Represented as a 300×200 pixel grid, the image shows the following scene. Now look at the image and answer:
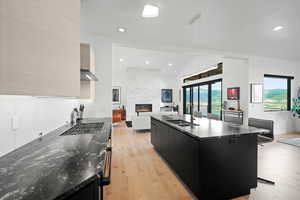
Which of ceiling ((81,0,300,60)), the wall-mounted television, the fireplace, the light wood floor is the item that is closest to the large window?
the wall-mounted television

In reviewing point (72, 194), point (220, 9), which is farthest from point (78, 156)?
point (220, 9)

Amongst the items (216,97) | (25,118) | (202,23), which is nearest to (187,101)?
(216,97)

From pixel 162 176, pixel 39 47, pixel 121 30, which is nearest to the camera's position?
pixel 39 47

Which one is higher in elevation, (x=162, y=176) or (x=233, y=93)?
(x=233, y=93)

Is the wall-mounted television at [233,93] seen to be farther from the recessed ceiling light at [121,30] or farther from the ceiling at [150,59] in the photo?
the recessed ceiling light at [121,30]

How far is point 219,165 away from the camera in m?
1.60

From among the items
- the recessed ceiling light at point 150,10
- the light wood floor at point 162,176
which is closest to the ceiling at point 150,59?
the recessed ceiling light at point 150,10

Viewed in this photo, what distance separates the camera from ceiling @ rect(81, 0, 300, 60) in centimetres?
223

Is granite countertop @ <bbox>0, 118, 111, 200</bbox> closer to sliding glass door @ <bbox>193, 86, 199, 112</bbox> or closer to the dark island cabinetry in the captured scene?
the dark island cabinetry

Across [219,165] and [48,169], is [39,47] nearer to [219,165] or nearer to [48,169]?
[48,169]

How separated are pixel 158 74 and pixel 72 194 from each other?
8168 millimetres

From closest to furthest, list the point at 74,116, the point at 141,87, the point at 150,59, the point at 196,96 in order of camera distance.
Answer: the point at 74,116 < the point at 150,59 < the point at 196,96 < the point at 141,87

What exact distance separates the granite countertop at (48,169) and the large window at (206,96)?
444 centimetres

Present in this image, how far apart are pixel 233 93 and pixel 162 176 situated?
13.8 feet
